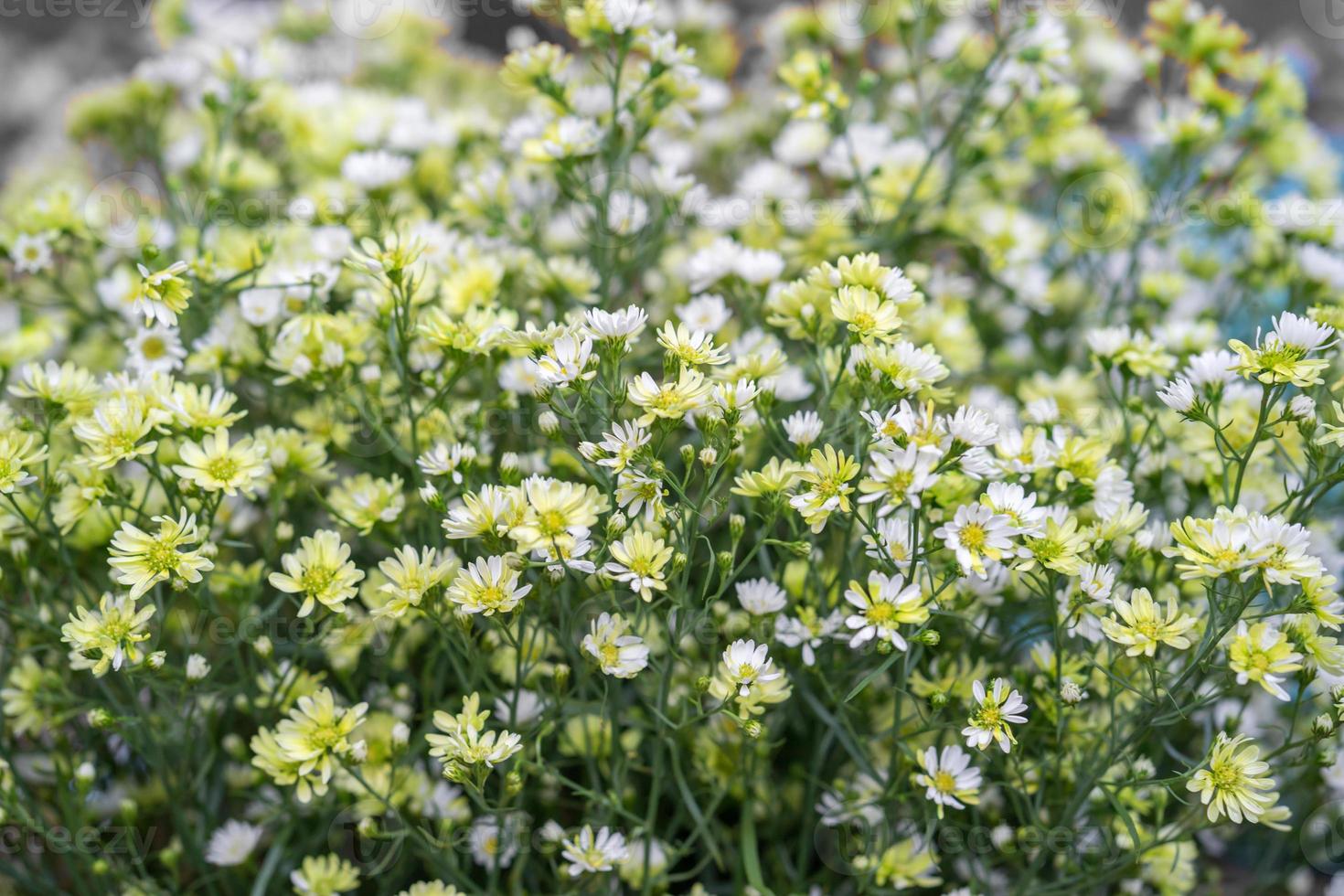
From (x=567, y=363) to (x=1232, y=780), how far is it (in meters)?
0.89

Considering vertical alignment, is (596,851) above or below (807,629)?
below

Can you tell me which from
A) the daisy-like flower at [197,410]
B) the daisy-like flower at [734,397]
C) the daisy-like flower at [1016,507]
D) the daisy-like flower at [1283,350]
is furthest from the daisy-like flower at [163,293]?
the daisy-like flower at [1283,350]

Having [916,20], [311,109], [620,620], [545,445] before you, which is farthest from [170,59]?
[620,620]

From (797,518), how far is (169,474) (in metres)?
0.84

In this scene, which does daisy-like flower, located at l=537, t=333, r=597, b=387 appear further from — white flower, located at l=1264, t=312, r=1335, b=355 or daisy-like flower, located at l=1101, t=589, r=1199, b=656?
white flower, located at l=1264, t=312, r=1335, b=355

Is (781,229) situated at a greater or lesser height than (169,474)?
greater

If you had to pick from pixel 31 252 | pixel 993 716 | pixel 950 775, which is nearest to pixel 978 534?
pixel 993 716

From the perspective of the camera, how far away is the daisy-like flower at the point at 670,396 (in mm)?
1171

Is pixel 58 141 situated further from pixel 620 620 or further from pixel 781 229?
pixel 620 620

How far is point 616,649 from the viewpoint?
120 cm

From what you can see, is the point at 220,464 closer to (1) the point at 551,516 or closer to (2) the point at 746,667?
(1) the point at 551,516

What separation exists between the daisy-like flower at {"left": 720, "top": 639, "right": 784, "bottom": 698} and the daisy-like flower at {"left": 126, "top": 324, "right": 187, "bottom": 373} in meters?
0.87

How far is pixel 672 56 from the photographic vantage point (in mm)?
1635

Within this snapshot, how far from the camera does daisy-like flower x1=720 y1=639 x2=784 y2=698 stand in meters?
1.20
